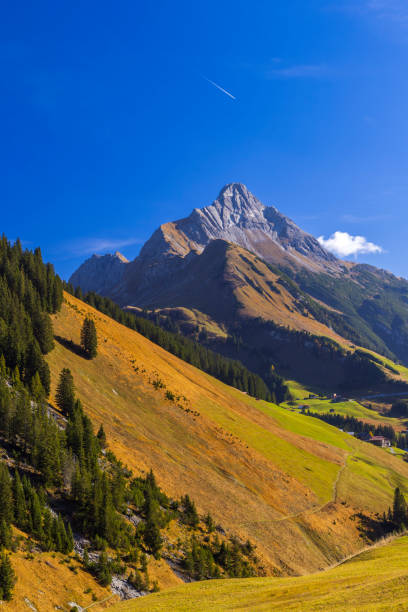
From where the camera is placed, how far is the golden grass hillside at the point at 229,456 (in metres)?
52.4

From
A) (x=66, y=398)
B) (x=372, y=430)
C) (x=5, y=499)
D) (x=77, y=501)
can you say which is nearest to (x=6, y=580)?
(x=5, y=499)

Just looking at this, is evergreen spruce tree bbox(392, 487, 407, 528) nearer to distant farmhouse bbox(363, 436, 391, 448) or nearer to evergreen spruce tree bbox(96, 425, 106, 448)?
evergreen spruce tree bbox(96, 425, 106, 448)

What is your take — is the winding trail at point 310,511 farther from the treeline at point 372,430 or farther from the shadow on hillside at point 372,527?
the treeline at point 372,430

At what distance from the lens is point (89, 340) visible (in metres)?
75.5

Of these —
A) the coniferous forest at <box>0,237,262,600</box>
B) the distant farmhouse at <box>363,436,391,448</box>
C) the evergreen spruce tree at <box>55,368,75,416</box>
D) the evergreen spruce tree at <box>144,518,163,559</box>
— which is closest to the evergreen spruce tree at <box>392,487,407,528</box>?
the coniferous forest at <box>0,237,262,600</box>

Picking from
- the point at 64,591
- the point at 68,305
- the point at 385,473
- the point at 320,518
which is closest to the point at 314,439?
the point at 385,473

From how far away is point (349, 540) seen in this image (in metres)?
59.9

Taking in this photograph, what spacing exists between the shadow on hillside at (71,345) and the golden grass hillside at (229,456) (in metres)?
0.67

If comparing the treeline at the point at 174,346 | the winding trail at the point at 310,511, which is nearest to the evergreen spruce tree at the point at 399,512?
the winding trail at the point at 310,511

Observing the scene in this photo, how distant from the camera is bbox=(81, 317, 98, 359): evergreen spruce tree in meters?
74.6

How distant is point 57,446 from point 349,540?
54.1 metres

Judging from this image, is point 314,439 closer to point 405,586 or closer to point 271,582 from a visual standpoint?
point 271,582

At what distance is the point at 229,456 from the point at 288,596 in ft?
135

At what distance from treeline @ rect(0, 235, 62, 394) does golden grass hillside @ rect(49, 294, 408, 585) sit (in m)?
5.48
